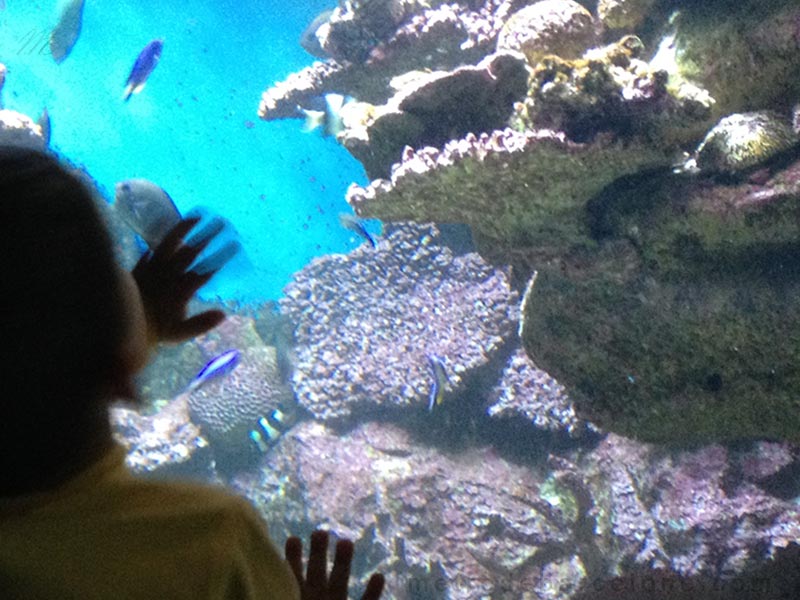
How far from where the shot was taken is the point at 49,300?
760mm

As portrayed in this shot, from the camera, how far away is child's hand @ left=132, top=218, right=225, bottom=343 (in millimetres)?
1189

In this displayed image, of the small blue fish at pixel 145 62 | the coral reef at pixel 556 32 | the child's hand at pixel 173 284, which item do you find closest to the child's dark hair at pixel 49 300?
the child's hand at pixel 173 284

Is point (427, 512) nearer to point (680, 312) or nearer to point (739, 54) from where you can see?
point (680, 312)

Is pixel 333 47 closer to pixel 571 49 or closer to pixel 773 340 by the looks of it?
pixel 571 49

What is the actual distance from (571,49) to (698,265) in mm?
2023

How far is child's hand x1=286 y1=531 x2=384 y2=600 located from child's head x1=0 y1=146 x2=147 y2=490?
18.0 inches

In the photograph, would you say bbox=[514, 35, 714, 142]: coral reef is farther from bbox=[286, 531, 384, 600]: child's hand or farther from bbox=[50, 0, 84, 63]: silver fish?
bbox=[50, 0, 84, 63]: silver fish

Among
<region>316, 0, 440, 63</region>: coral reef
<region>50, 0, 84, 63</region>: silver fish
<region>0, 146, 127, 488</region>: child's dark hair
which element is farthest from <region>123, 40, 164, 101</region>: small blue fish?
<region>0, 146, 127, 488</region>: child's dark hair

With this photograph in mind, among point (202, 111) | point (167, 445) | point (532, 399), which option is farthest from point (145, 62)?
point (202, 111)

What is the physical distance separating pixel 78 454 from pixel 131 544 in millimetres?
144

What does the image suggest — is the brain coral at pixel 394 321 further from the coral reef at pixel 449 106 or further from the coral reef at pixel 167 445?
the coral reef at pixel 449 106

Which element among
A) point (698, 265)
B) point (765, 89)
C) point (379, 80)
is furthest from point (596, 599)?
point (379, 80)

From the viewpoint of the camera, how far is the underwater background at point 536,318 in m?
3.92

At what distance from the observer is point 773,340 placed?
4059mm
